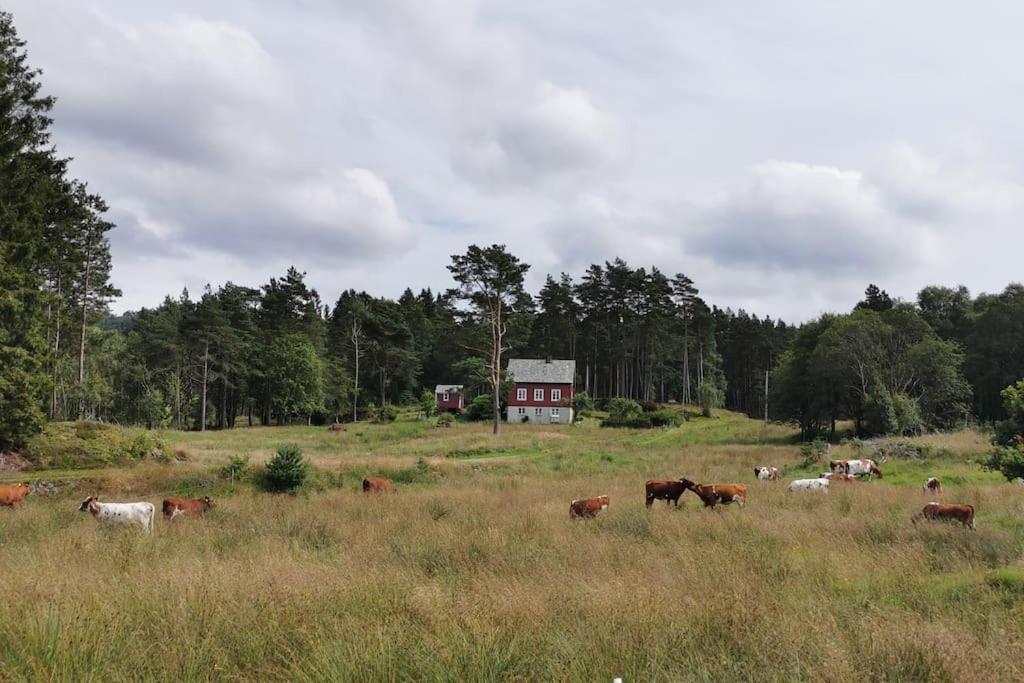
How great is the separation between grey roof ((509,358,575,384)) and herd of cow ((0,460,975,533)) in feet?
178

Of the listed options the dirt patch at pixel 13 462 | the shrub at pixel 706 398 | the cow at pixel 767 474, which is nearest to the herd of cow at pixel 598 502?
the cow at pixel 767 474

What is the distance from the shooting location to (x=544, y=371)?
253ft

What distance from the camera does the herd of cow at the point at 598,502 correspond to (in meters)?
12.5

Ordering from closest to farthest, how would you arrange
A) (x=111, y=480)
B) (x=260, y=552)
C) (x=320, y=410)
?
(x=260, y=552) < (x=111, y=480) < (x=320, y=410)

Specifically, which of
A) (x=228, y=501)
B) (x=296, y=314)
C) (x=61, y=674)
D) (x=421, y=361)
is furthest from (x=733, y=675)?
(x=421, y=361)

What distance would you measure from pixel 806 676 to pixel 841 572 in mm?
4805

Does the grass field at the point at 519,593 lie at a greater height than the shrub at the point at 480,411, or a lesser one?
greater

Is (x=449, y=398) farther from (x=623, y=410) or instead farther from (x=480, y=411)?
(x=623, y=410)

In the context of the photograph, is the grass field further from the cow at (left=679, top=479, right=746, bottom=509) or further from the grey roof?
the grey roof

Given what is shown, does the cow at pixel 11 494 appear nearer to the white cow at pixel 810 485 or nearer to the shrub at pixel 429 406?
the white cow at pixel 810 485

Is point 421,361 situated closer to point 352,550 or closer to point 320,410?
point 320,410

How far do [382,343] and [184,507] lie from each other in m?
70.8

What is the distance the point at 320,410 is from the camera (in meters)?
74.0

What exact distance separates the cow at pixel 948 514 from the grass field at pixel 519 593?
0.42 m
